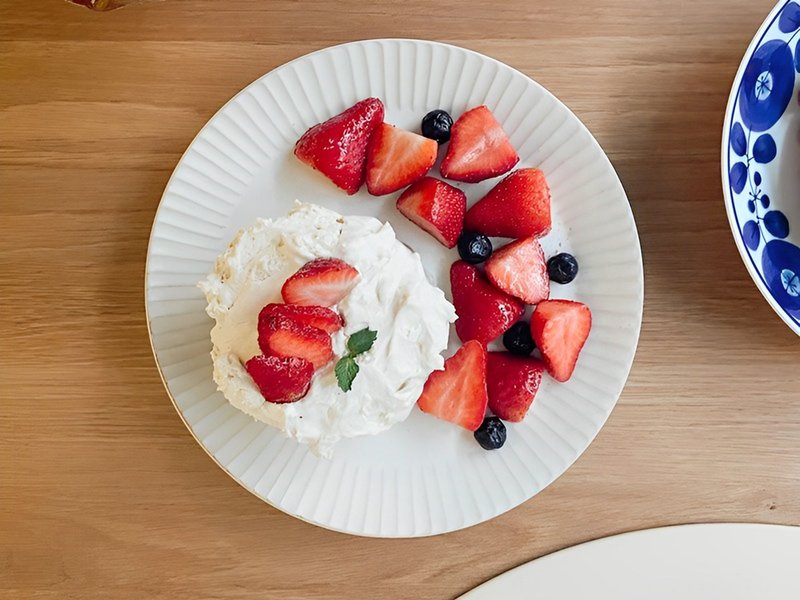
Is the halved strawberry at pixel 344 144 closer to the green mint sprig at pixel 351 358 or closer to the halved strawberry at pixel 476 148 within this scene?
the halved strawberry at pixel 476 148

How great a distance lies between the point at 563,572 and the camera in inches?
54.8

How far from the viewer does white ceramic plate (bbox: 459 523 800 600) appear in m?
1.39

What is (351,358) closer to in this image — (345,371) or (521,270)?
(345,371)

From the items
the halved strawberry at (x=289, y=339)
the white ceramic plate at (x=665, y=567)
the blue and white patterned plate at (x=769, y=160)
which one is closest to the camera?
the halved strawberry at (x=289, y=339)

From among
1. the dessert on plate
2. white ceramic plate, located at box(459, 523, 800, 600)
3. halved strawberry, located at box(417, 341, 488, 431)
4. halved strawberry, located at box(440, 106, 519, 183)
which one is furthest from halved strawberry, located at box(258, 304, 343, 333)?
white ceramic plate, located at box(459, 523, 800, 600)

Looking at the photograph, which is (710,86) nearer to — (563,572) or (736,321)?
(736,321)

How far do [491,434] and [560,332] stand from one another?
8.2 inches

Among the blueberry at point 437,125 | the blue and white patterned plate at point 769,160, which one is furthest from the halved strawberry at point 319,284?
the blue and white patterned plate at point 769,160

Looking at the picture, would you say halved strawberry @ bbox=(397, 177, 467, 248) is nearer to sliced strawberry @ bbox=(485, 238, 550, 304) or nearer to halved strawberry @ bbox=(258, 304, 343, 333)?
sliced strawberry @ bbox=(485, 238, 550, 304)

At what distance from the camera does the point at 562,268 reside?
4.28 feet

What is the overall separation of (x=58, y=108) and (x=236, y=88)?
33 cm

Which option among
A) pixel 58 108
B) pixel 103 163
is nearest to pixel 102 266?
pixel 103 163

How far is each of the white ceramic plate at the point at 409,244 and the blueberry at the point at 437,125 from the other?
0.10 feet

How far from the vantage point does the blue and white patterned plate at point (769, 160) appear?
1.26 m
